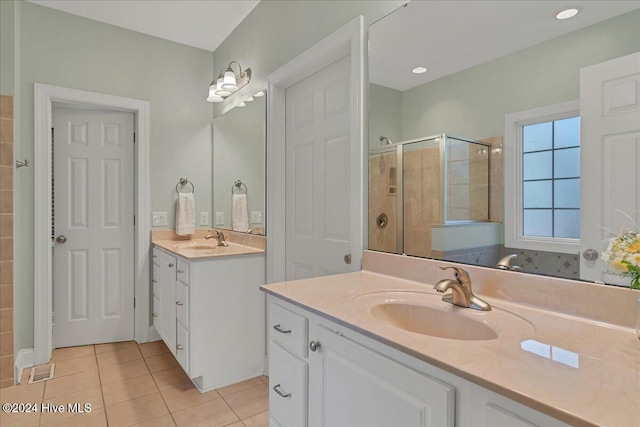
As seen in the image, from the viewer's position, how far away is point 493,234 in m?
1.26

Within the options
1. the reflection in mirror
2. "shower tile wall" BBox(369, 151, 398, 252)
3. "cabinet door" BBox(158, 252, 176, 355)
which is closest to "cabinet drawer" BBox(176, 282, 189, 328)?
"cabinet door" BBox(158, 252, 176, 355)

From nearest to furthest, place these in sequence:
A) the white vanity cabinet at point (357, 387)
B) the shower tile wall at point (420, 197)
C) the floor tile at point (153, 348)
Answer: the white vanity cabinet at point (357, 387), the shower tile wall at point (420, 197), the floor tile at point (153, 348)

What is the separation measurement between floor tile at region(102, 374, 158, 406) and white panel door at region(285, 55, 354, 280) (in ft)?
3.73

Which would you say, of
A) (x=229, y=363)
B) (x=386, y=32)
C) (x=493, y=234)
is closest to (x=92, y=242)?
(x=229, y=363)

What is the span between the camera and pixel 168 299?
2.60 metres

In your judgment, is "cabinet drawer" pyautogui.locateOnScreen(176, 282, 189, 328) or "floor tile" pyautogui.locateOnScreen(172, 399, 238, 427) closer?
"floor tile" pyautogui.locateOnScreen(172, 399, 238, 427)

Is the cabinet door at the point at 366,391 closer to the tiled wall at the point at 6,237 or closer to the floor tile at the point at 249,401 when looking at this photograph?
the floor tile at the point at 249,401

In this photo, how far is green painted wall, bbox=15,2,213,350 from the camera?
8.54 feet

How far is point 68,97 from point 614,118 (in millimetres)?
3393

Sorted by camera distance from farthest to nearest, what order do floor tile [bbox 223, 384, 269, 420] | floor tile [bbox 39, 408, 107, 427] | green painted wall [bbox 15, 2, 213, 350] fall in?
green painted wall [bbox 15, 2, 213, 350] → floor tile [bbox 223, 384, 269, 420] → floor tile [bbox 39, 408, 107, 427]

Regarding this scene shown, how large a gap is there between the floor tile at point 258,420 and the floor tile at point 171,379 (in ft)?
2.03

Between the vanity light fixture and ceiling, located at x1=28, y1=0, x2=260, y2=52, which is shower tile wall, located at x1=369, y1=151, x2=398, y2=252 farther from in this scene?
ceiling, located at x1=28, y1=0, x2=260, y2=52

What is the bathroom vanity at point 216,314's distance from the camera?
2191 mm

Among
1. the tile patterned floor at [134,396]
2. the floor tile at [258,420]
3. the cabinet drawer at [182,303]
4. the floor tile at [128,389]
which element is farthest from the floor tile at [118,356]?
the floor tile at [258,420]
